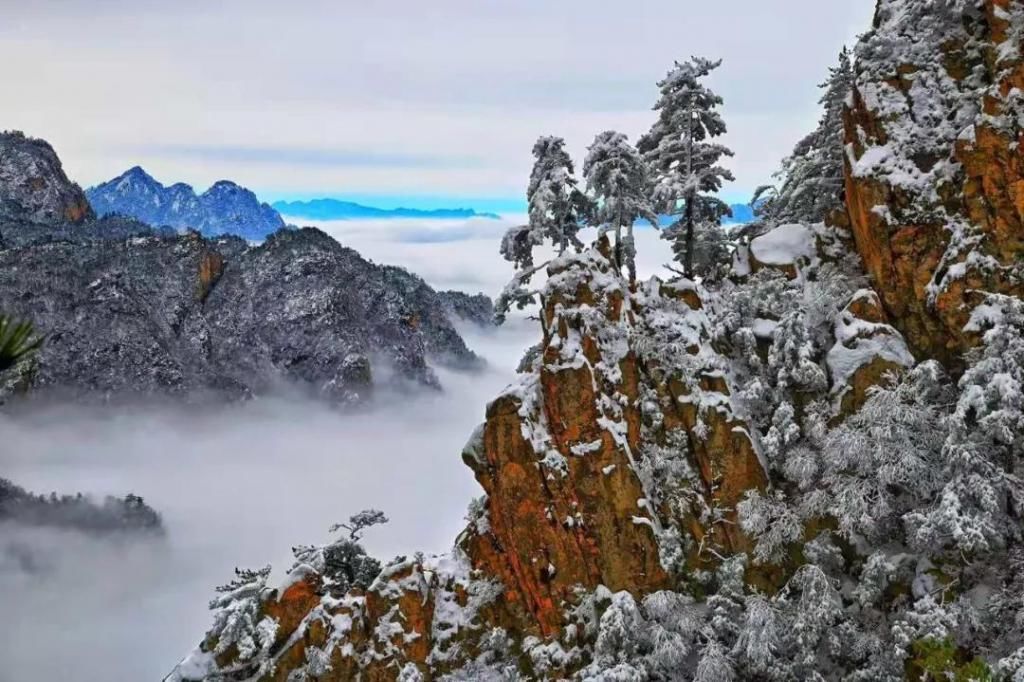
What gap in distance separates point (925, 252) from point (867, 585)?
14.0m

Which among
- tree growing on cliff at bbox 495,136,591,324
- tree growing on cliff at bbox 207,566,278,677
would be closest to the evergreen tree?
tree growing on cliff at bbox 495,136,591,324

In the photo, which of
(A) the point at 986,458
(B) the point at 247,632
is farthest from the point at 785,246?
(B) the point at 247,632

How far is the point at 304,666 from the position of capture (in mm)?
32969

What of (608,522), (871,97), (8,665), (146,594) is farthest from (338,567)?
(146,594)

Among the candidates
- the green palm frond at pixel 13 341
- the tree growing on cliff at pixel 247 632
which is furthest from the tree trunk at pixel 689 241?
the green palm frond at pixel 13 341

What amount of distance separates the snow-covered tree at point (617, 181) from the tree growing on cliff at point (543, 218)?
120 cm

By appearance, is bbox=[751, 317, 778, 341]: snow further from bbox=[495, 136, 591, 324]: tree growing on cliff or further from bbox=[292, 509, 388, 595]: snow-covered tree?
bbox=[292, 509, 388, 595]: snow-covered tree

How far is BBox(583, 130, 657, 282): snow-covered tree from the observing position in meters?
34.4

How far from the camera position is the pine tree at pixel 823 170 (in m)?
37.8

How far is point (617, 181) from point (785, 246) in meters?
8.80

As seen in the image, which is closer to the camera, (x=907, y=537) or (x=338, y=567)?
(x=907, y=537)

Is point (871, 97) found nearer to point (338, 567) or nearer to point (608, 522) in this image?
point (608, 522)

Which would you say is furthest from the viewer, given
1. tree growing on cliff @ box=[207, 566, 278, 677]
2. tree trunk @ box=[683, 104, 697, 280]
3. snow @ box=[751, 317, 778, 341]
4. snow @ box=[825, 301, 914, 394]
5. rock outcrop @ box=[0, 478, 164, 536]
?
rock outcrop @ box=[0, 478, 164, 536]

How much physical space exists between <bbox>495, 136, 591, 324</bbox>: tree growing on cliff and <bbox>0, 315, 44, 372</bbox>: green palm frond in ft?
93.7
